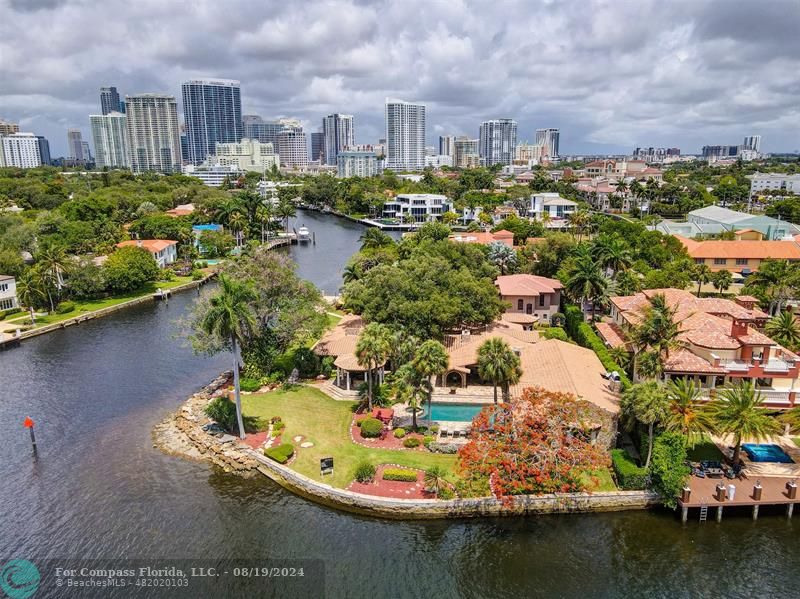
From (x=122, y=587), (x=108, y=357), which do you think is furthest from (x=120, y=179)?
(x=122, y=587)

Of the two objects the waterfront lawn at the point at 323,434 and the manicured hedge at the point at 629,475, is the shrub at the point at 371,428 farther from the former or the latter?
the manicured hedge at the point at 629,475

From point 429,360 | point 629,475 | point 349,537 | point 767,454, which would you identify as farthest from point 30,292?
point 767,454

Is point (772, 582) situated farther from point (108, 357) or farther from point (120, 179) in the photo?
point (120, 179)

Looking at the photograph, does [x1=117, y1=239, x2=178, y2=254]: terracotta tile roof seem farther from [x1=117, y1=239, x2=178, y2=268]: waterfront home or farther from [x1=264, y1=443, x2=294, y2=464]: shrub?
[x1=264, y1=443, x2=294, y2=464]: shrub

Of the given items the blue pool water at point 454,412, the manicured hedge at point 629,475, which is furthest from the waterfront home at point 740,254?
the manicured hedge at point 629,475

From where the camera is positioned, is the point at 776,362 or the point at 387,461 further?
the point at 776,362

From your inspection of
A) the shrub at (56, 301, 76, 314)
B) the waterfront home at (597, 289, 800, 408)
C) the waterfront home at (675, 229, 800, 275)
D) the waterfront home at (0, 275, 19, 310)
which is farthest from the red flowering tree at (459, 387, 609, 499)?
the waterfront home at (0, 275, 19, 310)
